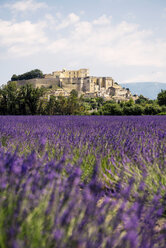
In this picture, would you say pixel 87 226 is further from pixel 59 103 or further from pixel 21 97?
pixel 59 103

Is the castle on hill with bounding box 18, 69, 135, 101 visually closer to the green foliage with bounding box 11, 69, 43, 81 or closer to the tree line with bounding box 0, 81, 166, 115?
the green foliage with bounding box 11, 69, 43, 81

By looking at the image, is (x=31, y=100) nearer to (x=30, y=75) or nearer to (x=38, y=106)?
(x=38, y=106)

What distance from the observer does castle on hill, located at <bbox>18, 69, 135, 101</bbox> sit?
84.5 meters

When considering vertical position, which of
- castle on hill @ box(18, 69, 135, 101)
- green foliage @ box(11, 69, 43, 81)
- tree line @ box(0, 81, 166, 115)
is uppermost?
green foliage @ box(11, 69, 43, 81)

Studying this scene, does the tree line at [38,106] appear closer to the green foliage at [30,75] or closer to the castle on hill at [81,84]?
the castle on hill at [81,84]

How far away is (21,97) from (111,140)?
22.2 m

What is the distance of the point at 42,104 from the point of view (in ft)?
79.4

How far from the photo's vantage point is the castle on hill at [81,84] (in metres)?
84.5

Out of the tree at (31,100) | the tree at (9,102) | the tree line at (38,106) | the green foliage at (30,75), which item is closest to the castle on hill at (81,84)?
the green foliage at (30,75)

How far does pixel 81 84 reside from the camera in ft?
298

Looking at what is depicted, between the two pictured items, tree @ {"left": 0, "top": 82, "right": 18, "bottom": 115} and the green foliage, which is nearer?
tree @ {"left": 0, "top": 82, "right": 18, "bottom": 115}

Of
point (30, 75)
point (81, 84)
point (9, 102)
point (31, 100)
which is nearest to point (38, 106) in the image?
point (31, 100)

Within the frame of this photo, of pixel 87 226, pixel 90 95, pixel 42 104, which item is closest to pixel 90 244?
pixel 87 226

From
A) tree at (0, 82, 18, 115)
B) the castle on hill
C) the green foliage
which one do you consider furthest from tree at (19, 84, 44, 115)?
the green foliage
